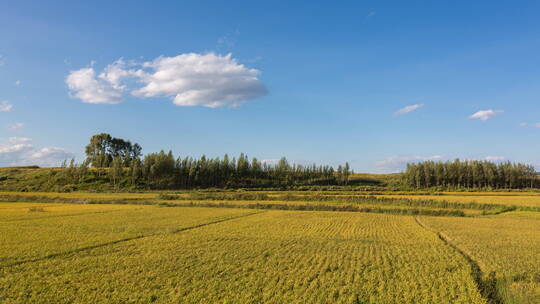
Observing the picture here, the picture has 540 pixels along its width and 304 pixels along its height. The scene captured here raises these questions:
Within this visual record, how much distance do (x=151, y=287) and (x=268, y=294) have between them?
14.6ft

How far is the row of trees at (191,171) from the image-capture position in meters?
107

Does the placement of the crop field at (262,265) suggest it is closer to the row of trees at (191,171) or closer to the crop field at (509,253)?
the crop field at (509,253)

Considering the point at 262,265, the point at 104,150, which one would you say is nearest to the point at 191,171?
the point at 104,150

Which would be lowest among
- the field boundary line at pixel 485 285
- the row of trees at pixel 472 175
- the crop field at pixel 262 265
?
the field boundary line at pixel 485 285

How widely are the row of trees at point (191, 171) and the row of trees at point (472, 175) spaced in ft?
102

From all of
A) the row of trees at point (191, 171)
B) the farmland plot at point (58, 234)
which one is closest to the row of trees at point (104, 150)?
the row of trees at point (191, 171)

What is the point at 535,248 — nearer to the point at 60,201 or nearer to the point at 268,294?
the point at 268,294

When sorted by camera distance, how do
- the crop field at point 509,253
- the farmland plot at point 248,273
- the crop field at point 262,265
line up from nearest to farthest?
the farmland plot at point 248,273 < the crop field at point 262,265 < the crop field at point 509,253

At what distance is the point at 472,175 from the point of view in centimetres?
12588

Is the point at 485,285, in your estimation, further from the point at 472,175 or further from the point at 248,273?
Answer: the point at 472,175

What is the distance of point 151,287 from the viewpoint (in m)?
12.4

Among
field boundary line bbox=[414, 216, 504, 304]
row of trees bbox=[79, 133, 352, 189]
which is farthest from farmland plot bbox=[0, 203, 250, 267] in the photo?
row of trees bbox=[79, 133, 352, 189]

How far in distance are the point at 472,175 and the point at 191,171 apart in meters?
104

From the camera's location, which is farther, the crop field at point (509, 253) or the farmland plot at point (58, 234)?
the farmland plot at point (58, 234)
